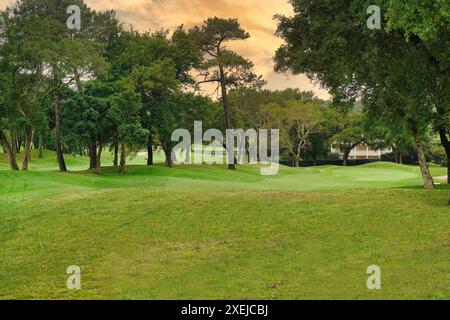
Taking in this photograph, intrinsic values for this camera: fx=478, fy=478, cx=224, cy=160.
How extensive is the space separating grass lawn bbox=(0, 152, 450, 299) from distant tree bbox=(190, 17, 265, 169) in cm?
3727

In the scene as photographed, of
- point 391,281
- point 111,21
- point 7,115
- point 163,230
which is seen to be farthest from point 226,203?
point 111,21

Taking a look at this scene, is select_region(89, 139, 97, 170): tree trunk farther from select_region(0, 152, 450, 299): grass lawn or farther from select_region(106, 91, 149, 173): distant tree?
select_region(0, 152, 450, 299): grass lawn

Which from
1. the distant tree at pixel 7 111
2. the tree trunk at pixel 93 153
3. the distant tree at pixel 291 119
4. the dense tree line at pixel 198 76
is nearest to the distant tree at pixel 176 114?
the dense tree line at pixel 198 76

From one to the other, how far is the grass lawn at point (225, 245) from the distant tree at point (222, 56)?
37.3m

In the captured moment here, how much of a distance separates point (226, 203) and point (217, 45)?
4205 cm

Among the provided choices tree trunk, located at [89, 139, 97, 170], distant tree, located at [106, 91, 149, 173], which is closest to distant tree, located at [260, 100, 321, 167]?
distant tree, located at [106, 91, 149, 173]

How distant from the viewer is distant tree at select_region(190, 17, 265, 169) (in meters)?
60.0

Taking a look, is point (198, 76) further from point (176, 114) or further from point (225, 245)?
point (225, 245)

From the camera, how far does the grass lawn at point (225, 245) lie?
11.5m

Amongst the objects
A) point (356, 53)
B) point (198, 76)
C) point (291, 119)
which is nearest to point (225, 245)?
point (356, 53)

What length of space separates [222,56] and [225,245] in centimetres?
4755

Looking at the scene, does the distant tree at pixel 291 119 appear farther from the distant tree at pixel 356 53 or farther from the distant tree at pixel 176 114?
the distant tree at pixel 356 53

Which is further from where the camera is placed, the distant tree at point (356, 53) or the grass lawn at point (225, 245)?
the distant tree at point (356, 53)
